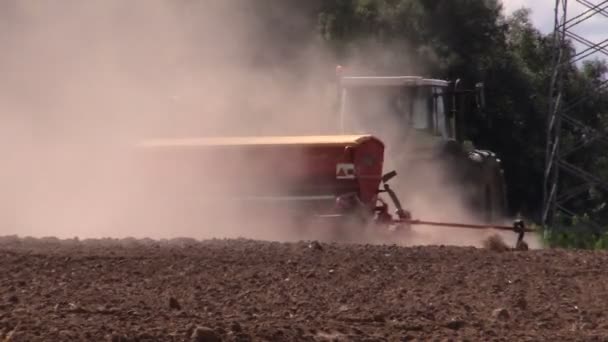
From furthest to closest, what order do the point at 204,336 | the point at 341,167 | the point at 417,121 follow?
the point at 417,121
the point at 341,167
the point at 204,336

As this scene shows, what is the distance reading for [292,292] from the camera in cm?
925

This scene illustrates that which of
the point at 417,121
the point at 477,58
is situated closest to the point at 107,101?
the point at 417,121

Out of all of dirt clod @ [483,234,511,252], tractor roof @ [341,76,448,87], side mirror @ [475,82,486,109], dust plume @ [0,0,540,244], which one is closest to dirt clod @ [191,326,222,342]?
dirt clod @ [483,234,511,252]

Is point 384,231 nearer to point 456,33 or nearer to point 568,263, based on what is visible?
point 568,263

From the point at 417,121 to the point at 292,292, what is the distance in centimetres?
888

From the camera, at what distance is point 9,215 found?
17.7 metres

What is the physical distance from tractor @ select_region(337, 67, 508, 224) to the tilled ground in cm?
457

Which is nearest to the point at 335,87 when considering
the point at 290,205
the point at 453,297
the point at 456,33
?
the point at 290,205

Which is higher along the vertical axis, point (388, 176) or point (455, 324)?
point (388, 176)

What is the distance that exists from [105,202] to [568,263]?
773 centimetres

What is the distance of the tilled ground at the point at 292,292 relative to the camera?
748cm

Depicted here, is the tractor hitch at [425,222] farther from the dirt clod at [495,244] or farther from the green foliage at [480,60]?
the green foliage at [480,60]

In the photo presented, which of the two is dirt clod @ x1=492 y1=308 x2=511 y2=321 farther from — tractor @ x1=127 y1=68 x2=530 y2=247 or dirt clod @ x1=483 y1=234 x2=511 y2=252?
tractor @ x1=127 y1=68 x2=530 y2=247

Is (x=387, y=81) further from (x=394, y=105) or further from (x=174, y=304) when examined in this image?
(x=174, y=304)
